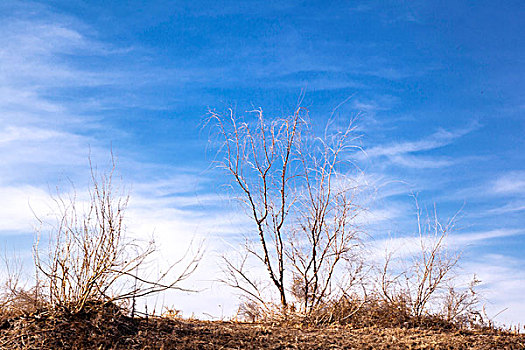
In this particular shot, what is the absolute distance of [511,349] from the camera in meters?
6.34

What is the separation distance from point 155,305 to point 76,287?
108 cm

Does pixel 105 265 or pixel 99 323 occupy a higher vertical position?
pixel 105 265

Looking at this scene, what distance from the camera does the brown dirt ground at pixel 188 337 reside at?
5863mm

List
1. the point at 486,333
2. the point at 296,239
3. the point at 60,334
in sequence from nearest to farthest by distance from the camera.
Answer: the point at 60,334 < the point at 486,333 < the point at 296,239

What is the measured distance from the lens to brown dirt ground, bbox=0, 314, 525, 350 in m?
5.86

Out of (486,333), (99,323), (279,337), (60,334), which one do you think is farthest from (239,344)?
(486,333)

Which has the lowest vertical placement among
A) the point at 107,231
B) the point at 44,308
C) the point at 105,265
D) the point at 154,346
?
the point at 154,346

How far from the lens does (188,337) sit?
6309mm

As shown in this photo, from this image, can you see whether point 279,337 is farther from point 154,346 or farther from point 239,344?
point 154,346

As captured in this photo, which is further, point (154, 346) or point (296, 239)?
point (296, 239)

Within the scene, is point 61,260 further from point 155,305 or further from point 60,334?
point 155,305

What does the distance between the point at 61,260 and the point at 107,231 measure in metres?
0.65

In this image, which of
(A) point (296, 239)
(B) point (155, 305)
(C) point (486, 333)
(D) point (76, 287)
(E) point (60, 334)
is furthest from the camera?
(A) point (296, 239)

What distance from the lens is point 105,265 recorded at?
6398 mm
